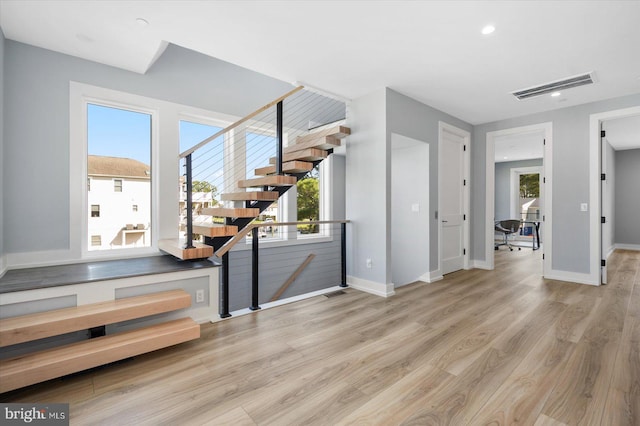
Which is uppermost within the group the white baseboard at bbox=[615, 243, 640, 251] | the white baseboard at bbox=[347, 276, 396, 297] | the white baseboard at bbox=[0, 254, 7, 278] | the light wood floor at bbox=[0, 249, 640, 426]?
the white baseboard at bbox=[0, 254, 7, 278]

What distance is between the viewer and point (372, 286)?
3717 millimetres

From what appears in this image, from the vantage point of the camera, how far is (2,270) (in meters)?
2.55

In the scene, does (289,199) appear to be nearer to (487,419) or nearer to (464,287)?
(464,287)

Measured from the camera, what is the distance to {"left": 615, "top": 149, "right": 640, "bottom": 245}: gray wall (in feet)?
23.9

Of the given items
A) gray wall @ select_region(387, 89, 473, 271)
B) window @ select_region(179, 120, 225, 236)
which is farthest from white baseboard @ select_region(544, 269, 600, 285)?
window @ select_region(179, 120, 225, 236)

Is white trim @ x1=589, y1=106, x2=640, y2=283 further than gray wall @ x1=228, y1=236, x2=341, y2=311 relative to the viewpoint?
No

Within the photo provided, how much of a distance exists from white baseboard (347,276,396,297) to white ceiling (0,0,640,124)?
2442mm

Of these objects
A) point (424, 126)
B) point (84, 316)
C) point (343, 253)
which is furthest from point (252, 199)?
point (424, 126)

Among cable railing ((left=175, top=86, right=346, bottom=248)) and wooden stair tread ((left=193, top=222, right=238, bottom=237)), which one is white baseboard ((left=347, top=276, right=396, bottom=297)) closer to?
cable railing ((left=175, top=86, right=346, bottom=248))

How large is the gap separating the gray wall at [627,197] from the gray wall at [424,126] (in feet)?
20.6

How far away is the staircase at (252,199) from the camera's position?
2.85 metres

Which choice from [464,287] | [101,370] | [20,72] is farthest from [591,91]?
[20,72]

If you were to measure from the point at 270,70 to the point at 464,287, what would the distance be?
11.9ft

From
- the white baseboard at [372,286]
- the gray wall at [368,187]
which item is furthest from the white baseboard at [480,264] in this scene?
the gray wall at [368,187]
